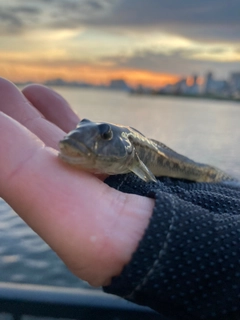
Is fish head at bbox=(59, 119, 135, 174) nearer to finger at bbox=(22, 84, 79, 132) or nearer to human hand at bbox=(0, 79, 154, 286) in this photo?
human hand at bbox=(0, 79, 154, 286)

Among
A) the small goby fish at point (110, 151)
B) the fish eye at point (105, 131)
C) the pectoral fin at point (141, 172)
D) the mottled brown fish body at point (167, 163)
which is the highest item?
the fish eye at point (105, 131)


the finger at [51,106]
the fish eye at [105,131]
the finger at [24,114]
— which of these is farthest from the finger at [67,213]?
the finger at [51,106]

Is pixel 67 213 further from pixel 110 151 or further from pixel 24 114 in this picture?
pixel 24 114

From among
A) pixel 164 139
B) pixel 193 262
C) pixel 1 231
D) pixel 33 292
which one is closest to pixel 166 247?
pixel 193 262

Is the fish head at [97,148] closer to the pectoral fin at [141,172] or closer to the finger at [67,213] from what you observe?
the pectoral fin at [141,172]

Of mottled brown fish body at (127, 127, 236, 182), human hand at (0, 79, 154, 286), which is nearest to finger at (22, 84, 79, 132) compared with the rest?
mottled brown fish body at (127, 127, 236, 182)
